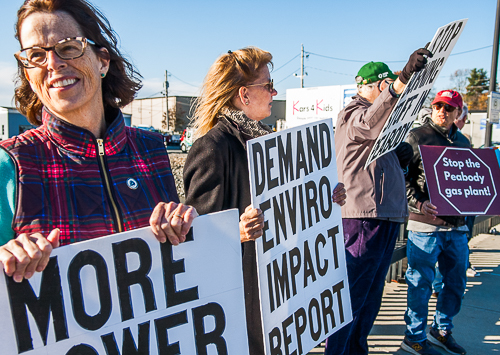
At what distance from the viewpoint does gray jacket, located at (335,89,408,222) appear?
2.65m

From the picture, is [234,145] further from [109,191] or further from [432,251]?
[432,251]

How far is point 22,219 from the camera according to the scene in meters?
1.18

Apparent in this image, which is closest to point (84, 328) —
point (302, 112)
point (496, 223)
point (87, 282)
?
point (87, 282)

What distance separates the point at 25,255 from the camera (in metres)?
1.06

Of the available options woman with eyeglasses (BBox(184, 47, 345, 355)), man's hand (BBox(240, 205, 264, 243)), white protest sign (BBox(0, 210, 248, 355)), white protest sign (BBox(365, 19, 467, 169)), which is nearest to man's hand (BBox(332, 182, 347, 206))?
woman with eyeglasses (BBox(184, 47, 345, 355))

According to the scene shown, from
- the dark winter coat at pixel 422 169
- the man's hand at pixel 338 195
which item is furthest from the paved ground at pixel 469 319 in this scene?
the man's hand at pixel 338 195

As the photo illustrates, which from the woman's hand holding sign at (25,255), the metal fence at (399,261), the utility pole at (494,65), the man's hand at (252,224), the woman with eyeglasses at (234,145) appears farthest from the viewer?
the utility pole at (494,65)

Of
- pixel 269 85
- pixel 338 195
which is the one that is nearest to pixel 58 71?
pixel 269 85

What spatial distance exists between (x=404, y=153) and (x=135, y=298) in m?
2.69

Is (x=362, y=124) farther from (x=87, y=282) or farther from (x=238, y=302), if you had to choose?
(x=87, y=282)

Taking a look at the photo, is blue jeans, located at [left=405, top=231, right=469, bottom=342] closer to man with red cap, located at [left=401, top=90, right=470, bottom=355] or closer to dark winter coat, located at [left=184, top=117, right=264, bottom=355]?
man with red cap, located at [left=401, top=90, right=470, bottom=355]

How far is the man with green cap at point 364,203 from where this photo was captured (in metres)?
2.67

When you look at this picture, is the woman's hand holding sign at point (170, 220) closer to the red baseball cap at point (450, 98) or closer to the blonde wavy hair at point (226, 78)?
the blonde wavy hair at point (226, 78)

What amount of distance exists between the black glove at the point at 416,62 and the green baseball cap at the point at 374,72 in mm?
482
